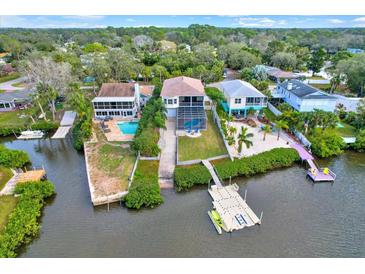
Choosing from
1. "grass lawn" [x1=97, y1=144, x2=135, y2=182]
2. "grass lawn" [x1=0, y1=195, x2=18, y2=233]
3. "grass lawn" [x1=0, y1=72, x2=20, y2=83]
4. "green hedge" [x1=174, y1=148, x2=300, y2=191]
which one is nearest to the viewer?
"grass lawn" [x1=0, y1=195, x2=18, y2=233]

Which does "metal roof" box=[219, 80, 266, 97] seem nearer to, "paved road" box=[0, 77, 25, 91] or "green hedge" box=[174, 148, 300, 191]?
"green hedge" box=[174, 148, 300, 191]

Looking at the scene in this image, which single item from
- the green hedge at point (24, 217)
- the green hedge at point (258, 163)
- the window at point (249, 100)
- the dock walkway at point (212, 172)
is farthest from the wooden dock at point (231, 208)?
the window at point (249, 100)

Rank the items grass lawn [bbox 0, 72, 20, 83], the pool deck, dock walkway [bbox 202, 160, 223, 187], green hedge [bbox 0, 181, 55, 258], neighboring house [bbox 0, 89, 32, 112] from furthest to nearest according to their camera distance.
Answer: grass lawn [bbox 0, 72, 20, 83] < neighboring house [bbox 0, 89, 32, 112] < the pool deck < dock walkway [bbox 202, 160, 223, 187] < green hedge [bbox 0, 181, 55, 258]

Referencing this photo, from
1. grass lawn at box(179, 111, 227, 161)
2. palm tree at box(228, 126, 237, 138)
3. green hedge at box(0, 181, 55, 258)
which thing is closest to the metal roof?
palm tree at box(228, 126, 237, 138)

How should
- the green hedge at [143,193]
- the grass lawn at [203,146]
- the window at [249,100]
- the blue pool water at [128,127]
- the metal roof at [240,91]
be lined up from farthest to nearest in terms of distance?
the window at [249,100] < the metal roof at [240,91] < the blue pool water at [128,127] < the grass lawn at [203,146] < the green hedge at [143,193]

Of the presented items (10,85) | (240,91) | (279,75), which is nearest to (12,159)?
(240,91)

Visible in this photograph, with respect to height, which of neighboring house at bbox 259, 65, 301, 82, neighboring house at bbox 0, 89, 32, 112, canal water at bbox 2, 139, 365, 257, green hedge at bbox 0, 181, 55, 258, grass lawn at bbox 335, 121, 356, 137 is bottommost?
canal water at bbox 2, 139, 365, 257

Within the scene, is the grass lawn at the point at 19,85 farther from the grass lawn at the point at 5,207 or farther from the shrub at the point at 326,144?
the shrub at the point at 326,144

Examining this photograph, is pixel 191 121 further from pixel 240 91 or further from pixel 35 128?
pixel 35 128
